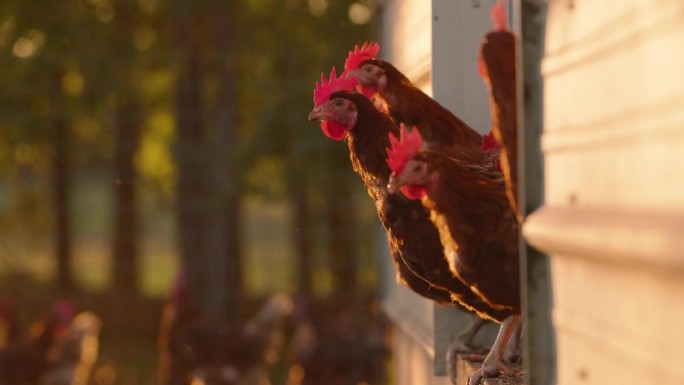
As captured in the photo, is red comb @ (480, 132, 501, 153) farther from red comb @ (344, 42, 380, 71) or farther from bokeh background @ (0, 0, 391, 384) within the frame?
bokeh background @ (0, 0, 391, 384)

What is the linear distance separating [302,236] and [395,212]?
51.0 feet

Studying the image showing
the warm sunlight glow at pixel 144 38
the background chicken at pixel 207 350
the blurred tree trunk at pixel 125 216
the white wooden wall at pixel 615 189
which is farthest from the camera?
the blurred tree trunk at pixel 125 216

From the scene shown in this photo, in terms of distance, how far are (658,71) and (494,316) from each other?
2.12 metres

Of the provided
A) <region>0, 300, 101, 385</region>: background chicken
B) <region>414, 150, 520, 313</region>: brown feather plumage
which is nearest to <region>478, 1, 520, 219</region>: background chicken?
<region>414, 150, 520, 313</region>: brown feather plumage

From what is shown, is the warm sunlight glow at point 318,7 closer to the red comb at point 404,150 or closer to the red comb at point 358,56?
the red comb at point 358,56

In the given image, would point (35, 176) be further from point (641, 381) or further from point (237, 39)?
point (641, 381)

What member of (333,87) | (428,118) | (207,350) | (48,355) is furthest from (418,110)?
(48,355)

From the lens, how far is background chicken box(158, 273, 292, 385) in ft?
45.9

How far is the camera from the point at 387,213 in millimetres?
4312

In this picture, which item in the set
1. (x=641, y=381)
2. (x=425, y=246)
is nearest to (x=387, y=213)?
(x=425, y=246)

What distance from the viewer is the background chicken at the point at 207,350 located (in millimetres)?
13992

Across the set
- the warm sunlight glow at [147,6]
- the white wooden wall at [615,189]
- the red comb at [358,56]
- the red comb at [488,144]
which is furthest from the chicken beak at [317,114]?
the warm sunlight glow at [147,6]

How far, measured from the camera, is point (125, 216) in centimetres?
2267

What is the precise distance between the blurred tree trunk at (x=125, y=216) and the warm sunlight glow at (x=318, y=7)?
631cm
